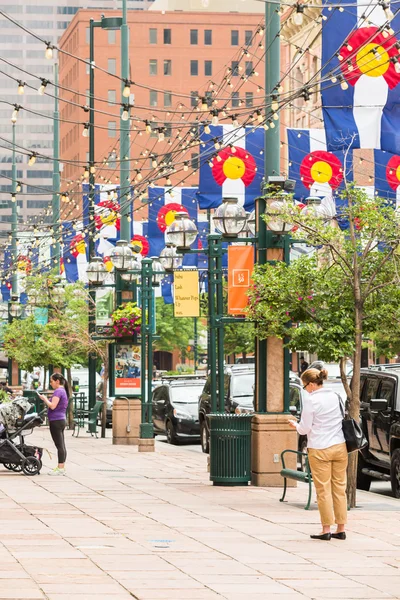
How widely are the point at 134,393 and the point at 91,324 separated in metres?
6.68

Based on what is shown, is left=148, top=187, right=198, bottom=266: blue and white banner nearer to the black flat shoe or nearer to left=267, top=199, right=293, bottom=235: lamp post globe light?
left=267, top=199, right=293, bottom=235: lamp post globe light

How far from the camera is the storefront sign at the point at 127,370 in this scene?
32062 mm

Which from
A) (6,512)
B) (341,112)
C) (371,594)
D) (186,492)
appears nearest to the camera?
(371,594)

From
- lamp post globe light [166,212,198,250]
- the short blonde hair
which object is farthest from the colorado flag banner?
the short blonde hair

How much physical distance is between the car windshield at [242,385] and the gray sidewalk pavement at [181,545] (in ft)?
26.4

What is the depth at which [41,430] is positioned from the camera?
41750mm

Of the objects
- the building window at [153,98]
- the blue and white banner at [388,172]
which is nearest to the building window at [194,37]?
the building window at [153,98]

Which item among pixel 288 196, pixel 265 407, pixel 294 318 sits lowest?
pixel 265 407

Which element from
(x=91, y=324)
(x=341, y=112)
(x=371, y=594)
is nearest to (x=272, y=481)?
(x=341, y=112)

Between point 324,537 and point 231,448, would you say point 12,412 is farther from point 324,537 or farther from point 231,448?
point 324,537

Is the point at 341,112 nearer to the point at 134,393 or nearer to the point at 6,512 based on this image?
the point at 6,512

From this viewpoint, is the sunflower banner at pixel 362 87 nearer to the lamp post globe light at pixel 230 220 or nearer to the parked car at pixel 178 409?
the lamp post globe light at pixel 230 220

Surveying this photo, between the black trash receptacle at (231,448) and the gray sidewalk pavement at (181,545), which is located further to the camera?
the black trash receptacle at (231,448)

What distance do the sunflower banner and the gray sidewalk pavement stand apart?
5.72m
